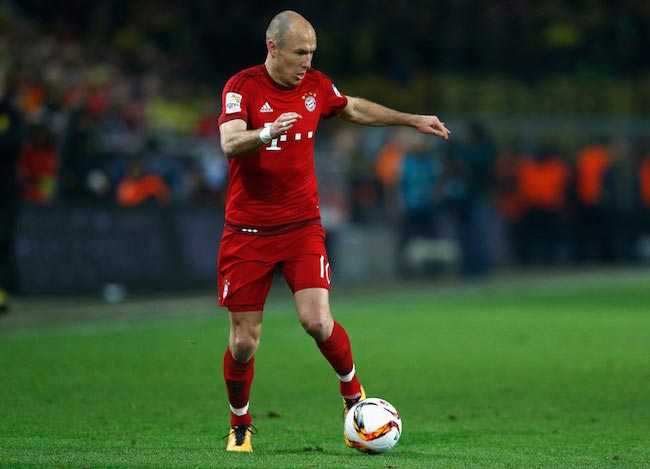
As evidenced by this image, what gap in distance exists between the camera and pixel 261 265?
7398 mm

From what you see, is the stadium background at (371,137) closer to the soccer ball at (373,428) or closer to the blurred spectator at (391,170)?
the blurred spectator at (391,170)

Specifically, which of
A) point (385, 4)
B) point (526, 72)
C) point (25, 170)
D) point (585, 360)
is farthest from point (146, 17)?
point (585, 360)

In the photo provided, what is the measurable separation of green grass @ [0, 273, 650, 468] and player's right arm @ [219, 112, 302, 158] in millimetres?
1561

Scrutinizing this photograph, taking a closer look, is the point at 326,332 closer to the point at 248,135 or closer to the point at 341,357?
the point at 341,357

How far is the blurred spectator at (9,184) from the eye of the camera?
16.3m

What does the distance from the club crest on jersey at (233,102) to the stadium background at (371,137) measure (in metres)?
10.0

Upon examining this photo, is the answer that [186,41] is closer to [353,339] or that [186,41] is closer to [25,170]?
[25,170]

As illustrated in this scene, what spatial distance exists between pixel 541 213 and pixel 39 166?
10.9 meters

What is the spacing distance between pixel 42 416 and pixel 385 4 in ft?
74.5

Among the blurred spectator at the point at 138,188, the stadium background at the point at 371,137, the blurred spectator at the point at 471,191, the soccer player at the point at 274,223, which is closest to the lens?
the soccer player at the point at 274,223

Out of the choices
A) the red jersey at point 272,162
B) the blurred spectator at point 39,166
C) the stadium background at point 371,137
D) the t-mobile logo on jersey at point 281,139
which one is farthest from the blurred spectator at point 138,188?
the t-mobile logo on jersey at point 281,139

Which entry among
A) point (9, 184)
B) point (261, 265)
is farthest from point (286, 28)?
point (9, 184)

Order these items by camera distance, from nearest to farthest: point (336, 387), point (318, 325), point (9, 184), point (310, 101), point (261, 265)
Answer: point (318, 325) → point (261, 265) → point (310, 101) → point (336, 387) → point (9, 184)

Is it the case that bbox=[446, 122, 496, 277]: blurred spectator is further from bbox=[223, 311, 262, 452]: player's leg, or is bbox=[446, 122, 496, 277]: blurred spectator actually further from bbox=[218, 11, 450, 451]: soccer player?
bbox=[223, 311, 262, 452]: player's leg
